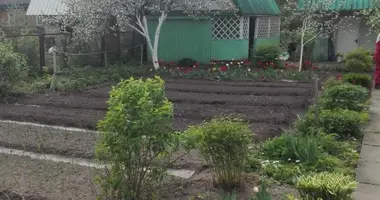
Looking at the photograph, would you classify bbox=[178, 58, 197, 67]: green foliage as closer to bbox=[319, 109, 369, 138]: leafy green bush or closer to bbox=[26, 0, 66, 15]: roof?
bbox=[26, 0, 66, 15]: roof

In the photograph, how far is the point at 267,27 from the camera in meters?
20.8

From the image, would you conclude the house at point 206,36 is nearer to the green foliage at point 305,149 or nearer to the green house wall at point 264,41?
the green house wall at point 264,41

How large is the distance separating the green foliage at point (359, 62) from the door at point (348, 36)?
4.54 metres

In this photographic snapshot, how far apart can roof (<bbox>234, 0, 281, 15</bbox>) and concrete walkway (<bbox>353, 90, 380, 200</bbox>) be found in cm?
1101

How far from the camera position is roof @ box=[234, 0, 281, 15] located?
18.2m

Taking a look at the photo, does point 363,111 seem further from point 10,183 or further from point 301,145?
point 10,183

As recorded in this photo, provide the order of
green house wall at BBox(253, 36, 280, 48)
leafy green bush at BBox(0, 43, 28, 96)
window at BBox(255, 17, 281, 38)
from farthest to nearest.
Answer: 1. window at BBox(255, 17, 281, 38)
2. green house wall at BBox(253, 36, 280, 48)
3. leafy green bush at BBox(0, 43, 28, 96)

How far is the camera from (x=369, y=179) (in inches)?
196

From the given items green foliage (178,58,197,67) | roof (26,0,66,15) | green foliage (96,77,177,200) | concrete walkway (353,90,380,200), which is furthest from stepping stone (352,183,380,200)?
roof (26,0,66,15)

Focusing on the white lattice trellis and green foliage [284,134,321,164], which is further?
the white lattice trellis

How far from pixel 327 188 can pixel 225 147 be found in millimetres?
1178

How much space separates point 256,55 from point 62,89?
8325 mm

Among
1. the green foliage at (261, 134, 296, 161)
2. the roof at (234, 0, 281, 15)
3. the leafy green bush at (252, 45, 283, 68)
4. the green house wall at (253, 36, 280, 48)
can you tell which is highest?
the roof at (234, 0, 281, 15)

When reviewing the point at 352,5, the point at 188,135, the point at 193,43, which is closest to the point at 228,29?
the point at 193,43
